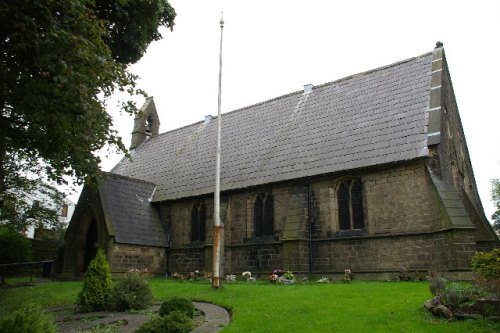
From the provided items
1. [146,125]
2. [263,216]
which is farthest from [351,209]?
[146,125]

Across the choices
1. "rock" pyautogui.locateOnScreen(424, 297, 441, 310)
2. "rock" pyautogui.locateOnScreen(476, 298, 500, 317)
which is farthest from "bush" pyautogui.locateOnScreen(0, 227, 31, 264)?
"rock" pyautogui.locateOnScreen(476, 298, 500, 317)

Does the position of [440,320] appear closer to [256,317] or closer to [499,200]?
[256,317]

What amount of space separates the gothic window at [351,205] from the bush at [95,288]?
998 centimetres

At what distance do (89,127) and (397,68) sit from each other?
17.5m

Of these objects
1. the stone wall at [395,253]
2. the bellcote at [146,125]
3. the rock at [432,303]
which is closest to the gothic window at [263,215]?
the stone wall at [395,253]

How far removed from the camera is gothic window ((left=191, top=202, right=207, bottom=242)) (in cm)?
2347

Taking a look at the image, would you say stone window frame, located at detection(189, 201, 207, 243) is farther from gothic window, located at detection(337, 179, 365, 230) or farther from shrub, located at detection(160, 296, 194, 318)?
shrub, located at detection(160, 296, 194, 318)

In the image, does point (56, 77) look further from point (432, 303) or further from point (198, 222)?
point (198, 222)

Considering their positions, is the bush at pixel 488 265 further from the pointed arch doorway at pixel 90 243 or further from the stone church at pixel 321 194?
the pointed arch doorway at pixel 90 243

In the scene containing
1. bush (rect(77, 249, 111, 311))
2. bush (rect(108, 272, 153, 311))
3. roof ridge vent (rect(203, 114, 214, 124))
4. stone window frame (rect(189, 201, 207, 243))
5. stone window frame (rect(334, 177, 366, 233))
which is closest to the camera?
bush (rect(108, 272, 153, 311))

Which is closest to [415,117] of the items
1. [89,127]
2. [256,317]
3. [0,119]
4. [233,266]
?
[233,266]

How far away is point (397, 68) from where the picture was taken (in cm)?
2281

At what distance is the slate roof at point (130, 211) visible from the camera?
2166 centimetres

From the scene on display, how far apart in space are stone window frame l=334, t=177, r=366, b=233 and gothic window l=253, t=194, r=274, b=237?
3.43 meters
